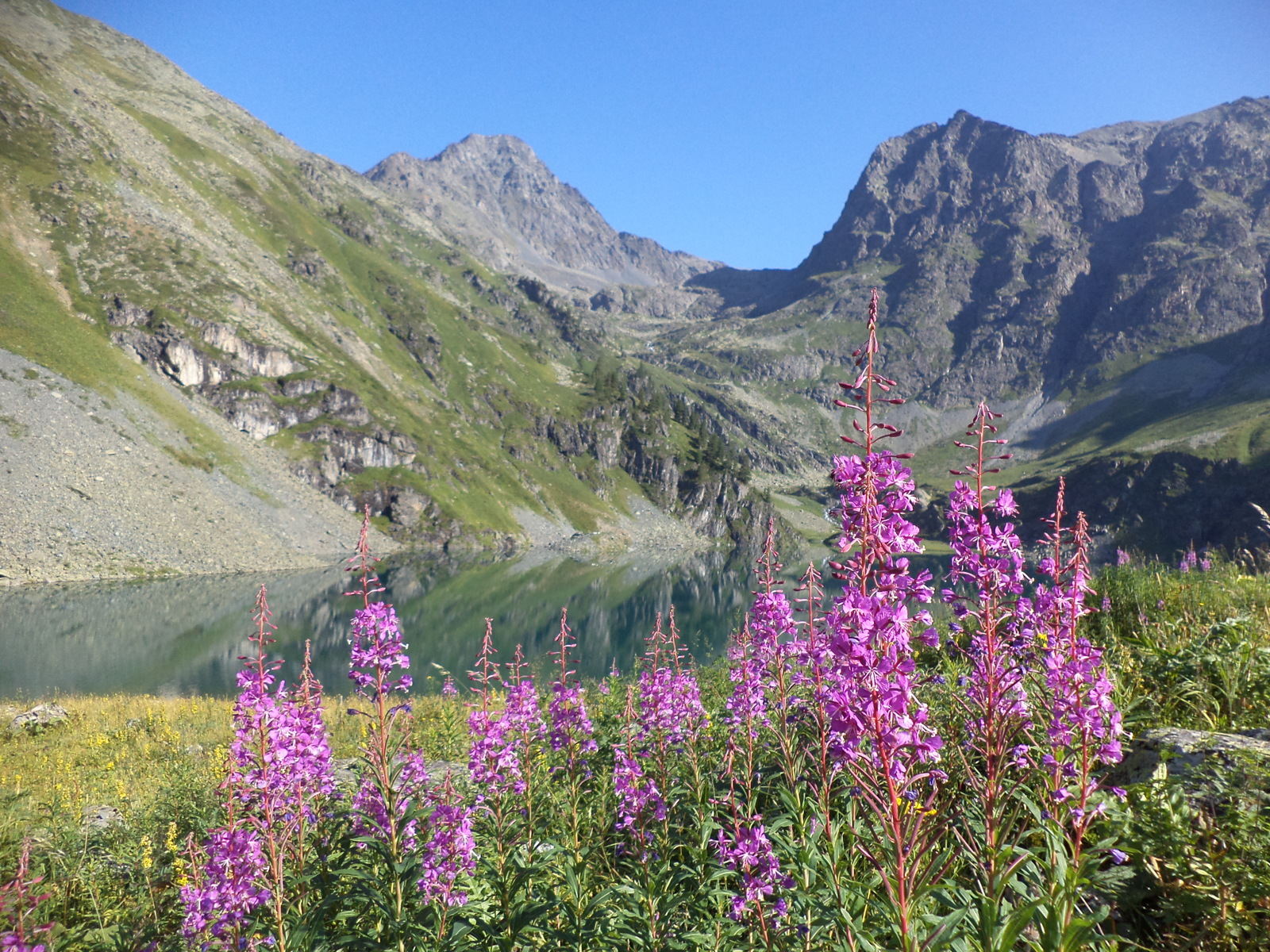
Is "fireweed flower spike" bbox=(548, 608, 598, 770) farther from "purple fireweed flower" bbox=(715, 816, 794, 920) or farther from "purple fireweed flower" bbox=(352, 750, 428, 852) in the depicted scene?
"purple fireweed flower" bbox=(715, 816, 794, 920)

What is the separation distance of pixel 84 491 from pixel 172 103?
193404mm

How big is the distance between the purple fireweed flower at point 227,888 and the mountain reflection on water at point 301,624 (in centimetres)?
675

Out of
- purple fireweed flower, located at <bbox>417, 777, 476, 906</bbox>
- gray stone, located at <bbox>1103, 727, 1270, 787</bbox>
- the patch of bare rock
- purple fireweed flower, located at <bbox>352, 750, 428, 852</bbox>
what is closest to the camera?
gray stone, located at <bbox>1103, 727, 1270, 787</bbox>

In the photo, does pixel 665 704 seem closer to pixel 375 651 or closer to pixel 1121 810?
pixel 375 651

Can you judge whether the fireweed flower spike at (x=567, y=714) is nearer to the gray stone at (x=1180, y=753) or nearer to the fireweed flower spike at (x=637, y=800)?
the fireweed flower spike at (x=637, y=800)

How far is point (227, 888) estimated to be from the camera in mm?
5094

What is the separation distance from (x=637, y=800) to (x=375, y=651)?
3.14 meters

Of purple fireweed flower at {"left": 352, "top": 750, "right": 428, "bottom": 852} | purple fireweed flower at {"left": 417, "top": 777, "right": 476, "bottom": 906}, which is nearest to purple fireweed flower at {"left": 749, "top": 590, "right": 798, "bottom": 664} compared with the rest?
purple fireweed flower at {"left": 417, "top": 777, "right": 476, "bottom": 906}

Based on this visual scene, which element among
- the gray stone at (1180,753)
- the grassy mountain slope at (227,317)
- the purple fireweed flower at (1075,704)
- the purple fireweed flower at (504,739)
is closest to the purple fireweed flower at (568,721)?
the purple fireweed flower at (504,739)

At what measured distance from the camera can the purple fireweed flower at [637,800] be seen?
629cm

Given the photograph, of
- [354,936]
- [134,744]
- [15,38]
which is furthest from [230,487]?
[15,38]

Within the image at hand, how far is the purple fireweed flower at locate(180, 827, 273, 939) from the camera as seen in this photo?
506 cm

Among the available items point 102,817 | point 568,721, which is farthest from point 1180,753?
point 102,817

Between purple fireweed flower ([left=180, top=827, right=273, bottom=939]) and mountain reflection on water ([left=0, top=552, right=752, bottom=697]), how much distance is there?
22.1 feet
